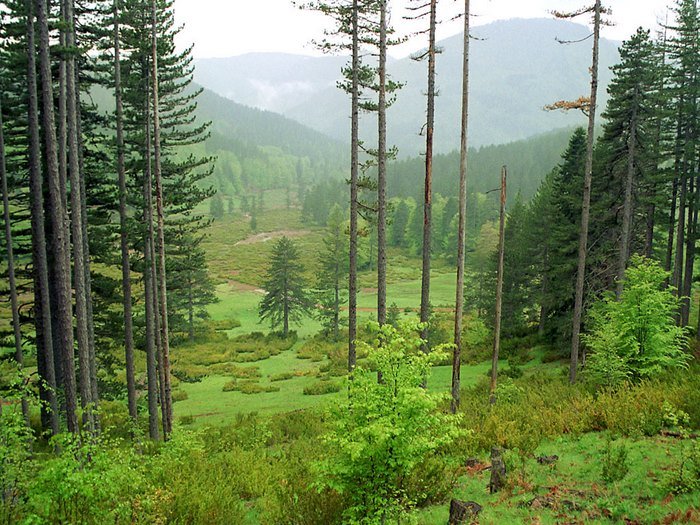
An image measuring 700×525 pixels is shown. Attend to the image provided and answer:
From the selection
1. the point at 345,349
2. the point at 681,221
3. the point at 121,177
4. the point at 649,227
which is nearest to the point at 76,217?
the point at 121,177

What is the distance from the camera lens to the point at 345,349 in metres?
33.6

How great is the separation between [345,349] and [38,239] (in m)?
23.8

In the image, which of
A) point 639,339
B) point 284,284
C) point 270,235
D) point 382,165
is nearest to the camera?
point 639,339

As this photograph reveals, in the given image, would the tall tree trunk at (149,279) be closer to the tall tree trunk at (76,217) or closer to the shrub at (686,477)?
the tall tree trunk at (76,217)

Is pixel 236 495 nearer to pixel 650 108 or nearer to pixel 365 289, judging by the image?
pixel 650 108

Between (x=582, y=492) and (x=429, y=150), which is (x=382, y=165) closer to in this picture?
(x=429, y=150)

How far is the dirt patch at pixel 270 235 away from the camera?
105906mm

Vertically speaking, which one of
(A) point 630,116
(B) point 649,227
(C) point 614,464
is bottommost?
(C) point 614,464

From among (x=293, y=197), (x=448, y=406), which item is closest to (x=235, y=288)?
(x=448, y=406)

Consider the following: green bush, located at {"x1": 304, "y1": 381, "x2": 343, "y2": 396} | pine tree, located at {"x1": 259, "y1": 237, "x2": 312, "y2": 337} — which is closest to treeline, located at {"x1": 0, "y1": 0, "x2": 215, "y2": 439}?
green bush, located at {"x1": 304, "y1": 381, "x2": 343, "y2": 396}

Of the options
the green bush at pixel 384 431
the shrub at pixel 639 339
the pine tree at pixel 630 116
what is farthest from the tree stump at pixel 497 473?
the pine tree at pixel 630 116

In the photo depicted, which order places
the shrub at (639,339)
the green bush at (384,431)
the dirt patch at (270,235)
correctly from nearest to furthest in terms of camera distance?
the green bush at (384,431) → the shrub at (639,339) → the dirt patch at (270,235)

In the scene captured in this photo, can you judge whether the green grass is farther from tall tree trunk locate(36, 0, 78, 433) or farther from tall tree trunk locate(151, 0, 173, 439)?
tall tree trunk locate(151, 0, 173, 439)

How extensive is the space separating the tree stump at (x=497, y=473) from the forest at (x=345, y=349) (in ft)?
0.12
